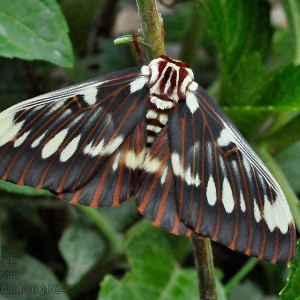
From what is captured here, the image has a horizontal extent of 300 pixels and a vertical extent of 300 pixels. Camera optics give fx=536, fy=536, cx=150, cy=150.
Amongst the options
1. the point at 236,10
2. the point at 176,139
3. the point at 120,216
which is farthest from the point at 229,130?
the point at 120,216

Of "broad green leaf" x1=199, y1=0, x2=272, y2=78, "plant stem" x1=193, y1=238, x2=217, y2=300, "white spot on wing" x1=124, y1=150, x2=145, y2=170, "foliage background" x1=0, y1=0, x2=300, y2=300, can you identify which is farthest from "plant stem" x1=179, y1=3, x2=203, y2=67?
"plant stem" x1=193, y1=238, x2=217, y2=300

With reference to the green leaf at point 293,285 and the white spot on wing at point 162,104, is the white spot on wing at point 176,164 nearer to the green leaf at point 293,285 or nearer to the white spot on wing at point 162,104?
the white spot on wing at point 162,104

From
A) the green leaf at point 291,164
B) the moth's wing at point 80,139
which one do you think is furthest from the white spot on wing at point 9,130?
the green leaf at point 291,164

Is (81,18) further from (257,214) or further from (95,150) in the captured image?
(257,214)

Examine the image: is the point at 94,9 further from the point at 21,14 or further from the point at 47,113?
the point at 47,113

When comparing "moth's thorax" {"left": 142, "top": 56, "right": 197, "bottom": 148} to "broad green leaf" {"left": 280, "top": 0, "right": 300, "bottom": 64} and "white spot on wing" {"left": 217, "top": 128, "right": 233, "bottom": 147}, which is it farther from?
"broad green leaf" {"left": 280, "top": 0, "right": 300, "bottom": 64}

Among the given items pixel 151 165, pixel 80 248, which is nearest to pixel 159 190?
pixel 151 165
